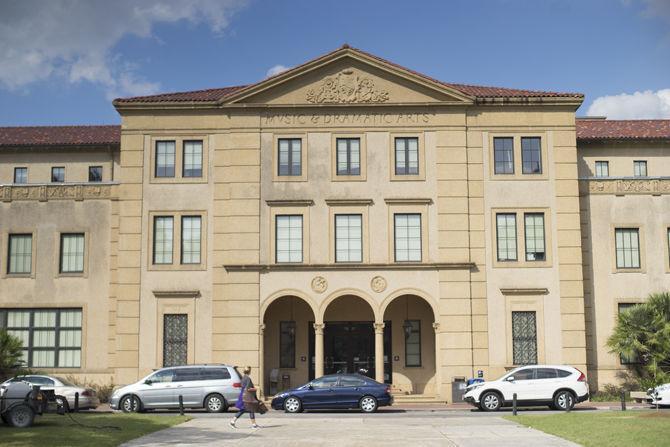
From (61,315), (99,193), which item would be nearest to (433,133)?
(99,193)

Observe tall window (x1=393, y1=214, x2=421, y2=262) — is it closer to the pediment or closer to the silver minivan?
the pediment

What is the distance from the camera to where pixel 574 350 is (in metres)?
36.1

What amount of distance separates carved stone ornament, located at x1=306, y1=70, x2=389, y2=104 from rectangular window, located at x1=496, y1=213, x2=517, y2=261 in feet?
23.1

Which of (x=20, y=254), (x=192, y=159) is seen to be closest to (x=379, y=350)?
(x=192, y=159)

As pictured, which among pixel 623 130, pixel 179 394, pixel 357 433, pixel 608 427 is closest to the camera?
pixel 608 427

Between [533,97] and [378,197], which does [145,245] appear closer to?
[378,197]

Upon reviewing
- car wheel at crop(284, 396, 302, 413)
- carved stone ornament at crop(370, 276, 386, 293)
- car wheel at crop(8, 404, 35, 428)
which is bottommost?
car wheel at crop(284, 396, 302, 413)

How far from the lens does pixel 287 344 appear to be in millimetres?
37969

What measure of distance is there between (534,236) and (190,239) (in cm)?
1412

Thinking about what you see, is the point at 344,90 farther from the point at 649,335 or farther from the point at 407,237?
the point at 649,335

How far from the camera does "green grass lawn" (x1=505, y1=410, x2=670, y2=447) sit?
64.4ft

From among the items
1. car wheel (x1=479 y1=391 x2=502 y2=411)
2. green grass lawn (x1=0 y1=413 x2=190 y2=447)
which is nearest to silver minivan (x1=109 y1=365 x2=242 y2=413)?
green grass lawn (x1=0 y1=413 x2=190 y2=447)

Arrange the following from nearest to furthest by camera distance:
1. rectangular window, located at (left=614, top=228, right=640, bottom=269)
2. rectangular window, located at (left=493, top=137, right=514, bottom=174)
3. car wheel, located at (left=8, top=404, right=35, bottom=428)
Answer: car wheel, located at (left=8, top=404, right=35, bottom=428) → rectangular window, located at (left=493, top=137, right=514, bottom=174) → rectangular window, located at (left=614, top=228, right=640, bottom=269)

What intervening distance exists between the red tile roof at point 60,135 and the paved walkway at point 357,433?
1905 cm
